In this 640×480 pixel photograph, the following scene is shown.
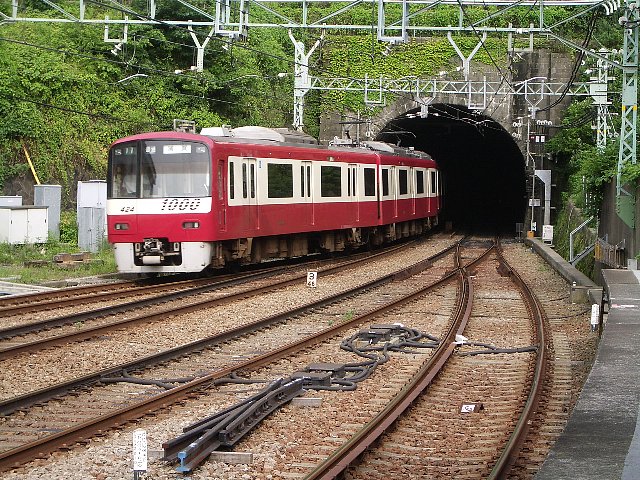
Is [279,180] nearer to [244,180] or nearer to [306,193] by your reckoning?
[306,193]

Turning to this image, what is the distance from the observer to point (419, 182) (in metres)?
35.3

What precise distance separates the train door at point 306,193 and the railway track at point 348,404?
8.28 m

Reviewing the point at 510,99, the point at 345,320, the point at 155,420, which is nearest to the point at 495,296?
the point at 345,320

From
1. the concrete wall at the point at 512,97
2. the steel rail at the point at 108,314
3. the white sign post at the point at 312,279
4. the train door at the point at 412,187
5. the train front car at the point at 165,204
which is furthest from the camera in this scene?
the concrete wall at the point at 512,97

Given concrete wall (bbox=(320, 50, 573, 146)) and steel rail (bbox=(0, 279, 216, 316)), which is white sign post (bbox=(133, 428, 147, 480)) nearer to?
steel rail (bbox=(0, 279, 216, 316))

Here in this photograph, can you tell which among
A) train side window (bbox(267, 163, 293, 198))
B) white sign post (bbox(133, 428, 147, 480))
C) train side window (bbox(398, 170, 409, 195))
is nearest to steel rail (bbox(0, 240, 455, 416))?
white sign post (bbox(133, 428, 147, 480))

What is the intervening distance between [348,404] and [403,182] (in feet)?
77.1

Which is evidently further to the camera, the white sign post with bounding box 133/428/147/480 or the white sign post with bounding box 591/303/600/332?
the white sign post with bounding box 591/303/600/332

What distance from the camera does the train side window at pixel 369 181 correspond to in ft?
88.4

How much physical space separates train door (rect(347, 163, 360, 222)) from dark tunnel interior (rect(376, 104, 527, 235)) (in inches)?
655

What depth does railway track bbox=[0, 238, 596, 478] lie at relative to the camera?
6.90 meters

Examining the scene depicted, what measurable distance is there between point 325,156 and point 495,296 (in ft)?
22.9

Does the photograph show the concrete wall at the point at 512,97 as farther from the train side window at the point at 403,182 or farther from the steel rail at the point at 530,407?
the steel rail at the point at 530,407

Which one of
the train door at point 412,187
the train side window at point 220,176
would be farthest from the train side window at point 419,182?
the train side window at point 220,176
